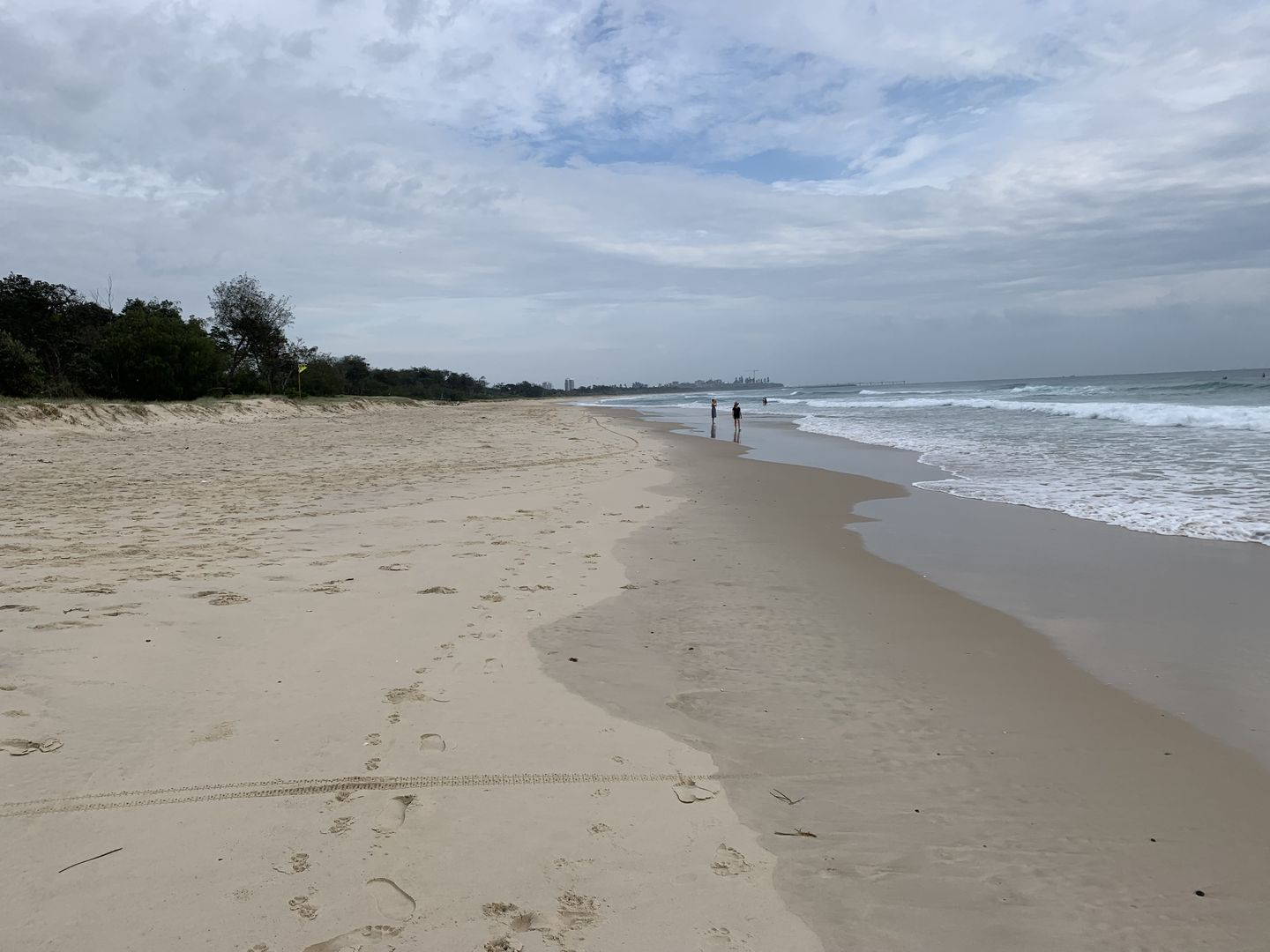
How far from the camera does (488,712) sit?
12.3ft

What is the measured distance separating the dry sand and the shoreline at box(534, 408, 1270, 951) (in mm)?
291

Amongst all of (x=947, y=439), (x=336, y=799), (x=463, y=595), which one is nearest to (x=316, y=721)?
(x=336, y=799)

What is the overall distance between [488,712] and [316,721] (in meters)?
0.83

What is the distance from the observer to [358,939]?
218cm

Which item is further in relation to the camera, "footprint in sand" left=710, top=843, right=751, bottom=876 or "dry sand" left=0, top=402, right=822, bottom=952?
"footprint in sand" left=710, top=843, right=751, bottom=876

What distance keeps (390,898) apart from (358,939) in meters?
0.18

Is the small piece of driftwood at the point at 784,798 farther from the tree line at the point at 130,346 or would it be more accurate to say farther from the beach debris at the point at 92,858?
the tree line at the point at 130,346

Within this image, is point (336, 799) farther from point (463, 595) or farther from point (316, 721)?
point (463, 595)

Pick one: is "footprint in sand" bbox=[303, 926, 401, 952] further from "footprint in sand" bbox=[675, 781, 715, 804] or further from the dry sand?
"footprint in sand" bbox=[675, 781, 715, 804]

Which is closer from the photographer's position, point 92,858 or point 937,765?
point 92,858

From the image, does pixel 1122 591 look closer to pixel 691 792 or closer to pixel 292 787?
pixel 691 792

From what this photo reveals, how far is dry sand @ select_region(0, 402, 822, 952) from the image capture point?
229 cm

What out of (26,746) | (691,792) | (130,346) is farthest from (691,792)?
(130,346)

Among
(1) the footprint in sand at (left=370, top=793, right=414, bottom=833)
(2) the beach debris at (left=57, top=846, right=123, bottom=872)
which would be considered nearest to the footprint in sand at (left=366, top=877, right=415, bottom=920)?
(1) the footprint in sand at (left=370, top=793, right=414, bottom=833)
